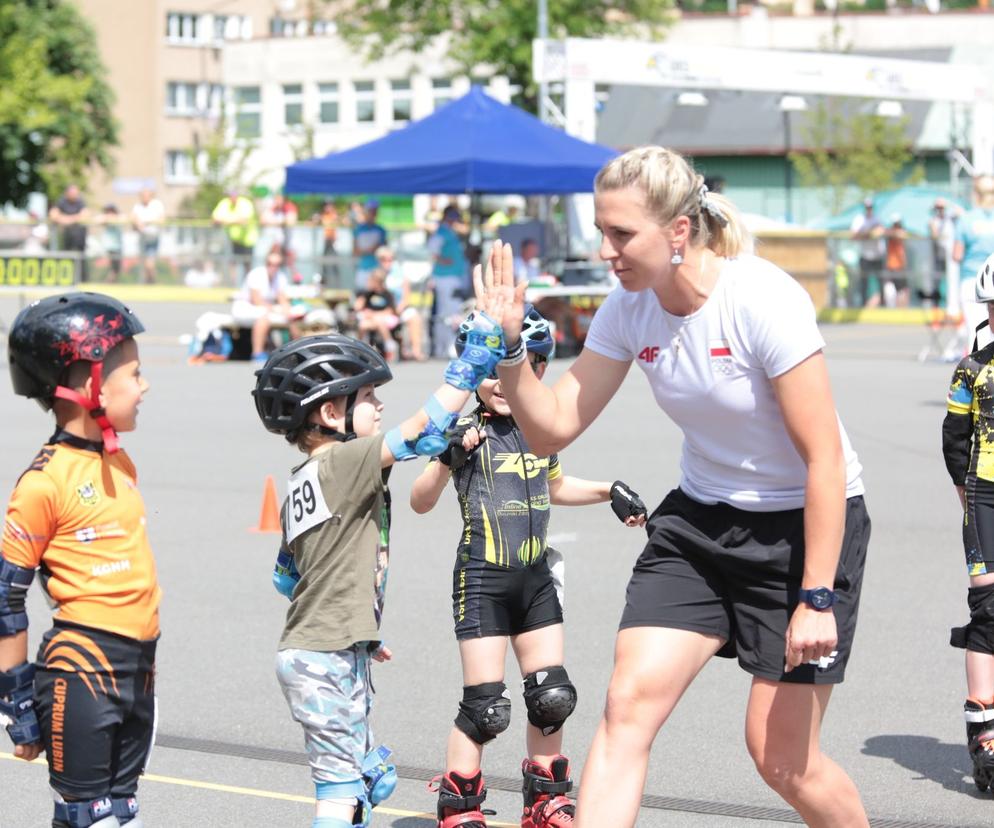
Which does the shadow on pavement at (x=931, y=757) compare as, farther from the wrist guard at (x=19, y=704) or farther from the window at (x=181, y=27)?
the window at (x=181, y=27)

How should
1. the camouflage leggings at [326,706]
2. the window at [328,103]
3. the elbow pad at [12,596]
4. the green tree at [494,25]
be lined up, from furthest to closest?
the window at [328,103], the green tree at [494,25], the camouflage leggings at [326,706], the elbow pad at [12,596]

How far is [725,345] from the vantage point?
429cm

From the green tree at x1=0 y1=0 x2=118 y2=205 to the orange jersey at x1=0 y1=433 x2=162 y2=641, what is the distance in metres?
49.6

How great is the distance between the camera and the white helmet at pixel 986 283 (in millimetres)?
5762

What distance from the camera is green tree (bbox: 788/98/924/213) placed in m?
48.4

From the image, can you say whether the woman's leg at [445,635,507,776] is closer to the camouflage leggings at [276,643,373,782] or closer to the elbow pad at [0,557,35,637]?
the camouflage leggings at [276,643,373,782]

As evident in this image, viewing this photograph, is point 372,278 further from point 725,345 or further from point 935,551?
point 725,345

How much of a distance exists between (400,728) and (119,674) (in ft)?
8.34

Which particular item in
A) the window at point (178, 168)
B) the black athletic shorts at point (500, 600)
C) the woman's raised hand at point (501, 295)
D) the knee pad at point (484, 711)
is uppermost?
the woman's raised hand at point (501, 295)

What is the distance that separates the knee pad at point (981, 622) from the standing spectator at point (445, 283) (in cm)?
1724

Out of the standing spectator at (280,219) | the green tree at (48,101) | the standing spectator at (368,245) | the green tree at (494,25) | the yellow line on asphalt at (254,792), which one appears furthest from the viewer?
the green tree at (48,101)

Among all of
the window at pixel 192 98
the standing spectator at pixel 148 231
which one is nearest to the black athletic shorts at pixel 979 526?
the standing spectator at pixel 148 231

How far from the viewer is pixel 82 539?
4016 millimetres

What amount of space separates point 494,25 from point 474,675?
140ft
